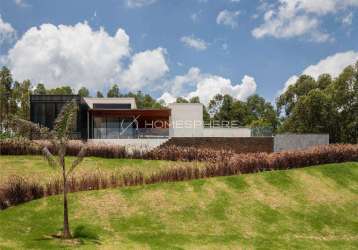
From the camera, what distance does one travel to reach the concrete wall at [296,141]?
115ft

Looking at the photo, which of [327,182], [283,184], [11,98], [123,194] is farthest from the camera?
[11,98]

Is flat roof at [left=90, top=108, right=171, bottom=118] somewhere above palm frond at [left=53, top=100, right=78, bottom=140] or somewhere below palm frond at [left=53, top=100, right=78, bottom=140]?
above

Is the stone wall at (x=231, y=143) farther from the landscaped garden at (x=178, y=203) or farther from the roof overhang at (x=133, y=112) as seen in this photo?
the landscaped garden at (x=178, y=203)

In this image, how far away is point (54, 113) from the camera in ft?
113

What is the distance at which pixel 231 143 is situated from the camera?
34.1 m

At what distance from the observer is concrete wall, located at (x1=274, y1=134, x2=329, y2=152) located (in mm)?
35156

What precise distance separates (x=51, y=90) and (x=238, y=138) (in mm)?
51521

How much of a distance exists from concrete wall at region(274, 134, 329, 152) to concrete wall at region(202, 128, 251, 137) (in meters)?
2.51

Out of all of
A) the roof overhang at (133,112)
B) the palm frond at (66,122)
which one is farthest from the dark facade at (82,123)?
the palm frond at (66,122)

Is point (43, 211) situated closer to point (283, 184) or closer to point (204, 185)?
point (204, 185)

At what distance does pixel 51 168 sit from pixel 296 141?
21281 mm

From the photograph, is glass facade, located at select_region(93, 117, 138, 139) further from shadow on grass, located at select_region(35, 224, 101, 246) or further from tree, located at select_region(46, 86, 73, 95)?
tree, located at select_region(46, 86, 73, 95)

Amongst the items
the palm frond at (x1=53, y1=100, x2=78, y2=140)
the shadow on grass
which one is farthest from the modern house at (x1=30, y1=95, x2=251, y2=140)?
the shadow on grass

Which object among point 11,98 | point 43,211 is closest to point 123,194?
point 43,211
